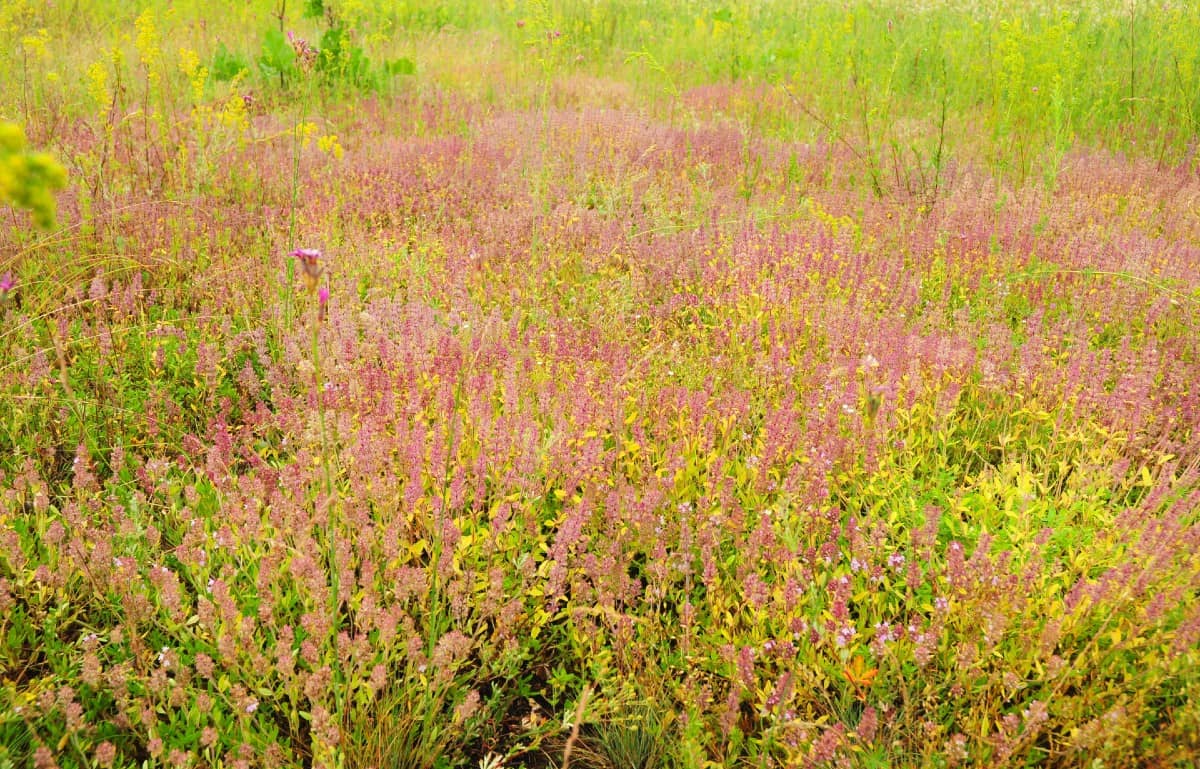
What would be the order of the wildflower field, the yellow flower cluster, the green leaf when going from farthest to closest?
the green leaf < the wildflower field < the yellow flower cluster

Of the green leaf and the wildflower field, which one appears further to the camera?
the green leaf

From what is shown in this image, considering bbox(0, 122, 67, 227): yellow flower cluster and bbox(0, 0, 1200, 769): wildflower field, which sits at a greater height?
bbox(0, 122, 67, 227): yellow flower cluster

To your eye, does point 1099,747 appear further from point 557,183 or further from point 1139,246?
point 557,183

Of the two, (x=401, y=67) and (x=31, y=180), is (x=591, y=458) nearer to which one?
(x=31, y=180)

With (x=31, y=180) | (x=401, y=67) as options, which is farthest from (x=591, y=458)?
(x=401, y=67)

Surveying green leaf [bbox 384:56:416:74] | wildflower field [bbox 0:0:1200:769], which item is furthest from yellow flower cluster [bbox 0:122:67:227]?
green leaf [bbox 384:56:416:74]

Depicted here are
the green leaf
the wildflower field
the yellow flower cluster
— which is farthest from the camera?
the green leaf

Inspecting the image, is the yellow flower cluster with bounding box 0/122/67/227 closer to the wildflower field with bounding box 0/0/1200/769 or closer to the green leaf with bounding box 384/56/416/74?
the wildflower field with bounding box 0/0/1200/769

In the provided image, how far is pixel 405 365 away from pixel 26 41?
3607mm

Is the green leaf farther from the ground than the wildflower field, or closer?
farther from the ground

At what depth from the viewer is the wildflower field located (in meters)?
1.78

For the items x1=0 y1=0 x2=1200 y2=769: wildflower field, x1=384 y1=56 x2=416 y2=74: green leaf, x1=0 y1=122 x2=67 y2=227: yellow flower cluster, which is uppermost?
Answer: x1=384 y1=56 x2=416 y2=74: green leaf

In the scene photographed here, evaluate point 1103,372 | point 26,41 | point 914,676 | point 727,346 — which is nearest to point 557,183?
point 727,346

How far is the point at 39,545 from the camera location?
2238 mm
